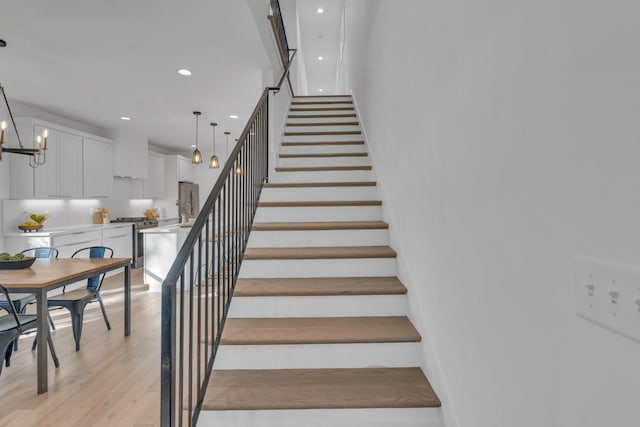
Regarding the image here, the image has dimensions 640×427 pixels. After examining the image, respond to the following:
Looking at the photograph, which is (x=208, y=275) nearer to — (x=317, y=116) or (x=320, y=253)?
(x=320, y=253)

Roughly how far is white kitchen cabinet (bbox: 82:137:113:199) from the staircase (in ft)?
15.6

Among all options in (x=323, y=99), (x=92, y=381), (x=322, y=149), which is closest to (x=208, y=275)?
(x=92, y=381)

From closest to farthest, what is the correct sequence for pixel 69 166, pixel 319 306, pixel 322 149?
pixel 319 306, pixel 322 149, pixel 69 166

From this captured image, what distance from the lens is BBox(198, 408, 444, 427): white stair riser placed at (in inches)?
60.4

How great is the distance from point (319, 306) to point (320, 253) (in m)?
0.40

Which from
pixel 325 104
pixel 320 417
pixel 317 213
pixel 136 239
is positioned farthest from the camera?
pixel 136 239

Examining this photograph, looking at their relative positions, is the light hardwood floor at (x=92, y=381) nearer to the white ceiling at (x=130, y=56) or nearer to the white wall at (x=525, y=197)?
the white wall at (x=525, y=197)

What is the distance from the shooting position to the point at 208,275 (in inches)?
65.8

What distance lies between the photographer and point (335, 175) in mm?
3354

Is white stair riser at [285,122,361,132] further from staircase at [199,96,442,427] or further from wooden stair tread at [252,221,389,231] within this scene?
wooden stair tread at [252,221,389,231]

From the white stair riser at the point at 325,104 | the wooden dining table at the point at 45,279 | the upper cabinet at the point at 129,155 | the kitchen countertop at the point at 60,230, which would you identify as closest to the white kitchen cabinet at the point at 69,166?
the kitchen countertop at the point at 60,230

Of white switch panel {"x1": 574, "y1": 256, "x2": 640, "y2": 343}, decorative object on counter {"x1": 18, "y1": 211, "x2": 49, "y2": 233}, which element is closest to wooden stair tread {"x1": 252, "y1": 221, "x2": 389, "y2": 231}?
white switch panel {"x1": 574, "y1": 256, "x2": 640, "y2": 343}

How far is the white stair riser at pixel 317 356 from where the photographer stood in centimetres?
179

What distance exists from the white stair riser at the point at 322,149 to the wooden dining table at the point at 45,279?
214 centimetres
